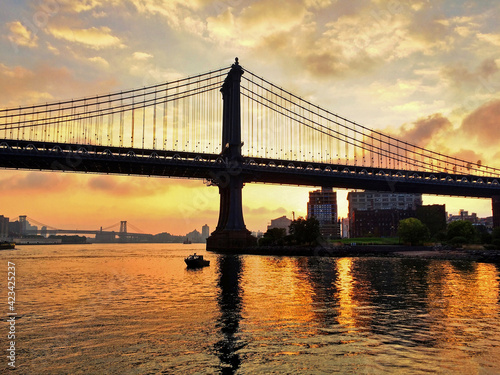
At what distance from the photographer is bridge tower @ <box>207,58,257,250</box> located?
10962 cm

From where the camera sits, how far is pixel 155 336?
20.7 metres

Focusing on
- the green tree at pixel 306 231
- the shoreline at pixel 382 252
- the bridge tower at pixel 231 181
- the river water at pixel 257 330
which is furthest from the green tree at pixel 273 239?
the river water at pixel 257 330

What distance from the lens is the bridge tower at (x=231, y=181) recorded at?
110 metres

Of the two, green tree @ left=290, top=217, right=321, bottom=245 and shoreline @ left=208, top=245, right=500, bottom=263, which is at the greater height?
green tree @ left=290, top=217, right=321, bottom=245

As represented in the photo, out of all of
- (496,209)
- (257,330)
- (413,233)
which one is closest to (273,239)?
(413,233)

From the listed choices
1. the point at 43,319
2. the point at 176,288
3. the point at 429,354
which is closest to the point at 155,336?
the point at 43,319

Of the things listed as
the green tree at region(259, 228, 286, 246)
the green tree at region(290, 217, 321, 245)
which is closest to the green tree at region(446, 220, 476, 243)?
the green tree at region(290, 217, 321, 245)

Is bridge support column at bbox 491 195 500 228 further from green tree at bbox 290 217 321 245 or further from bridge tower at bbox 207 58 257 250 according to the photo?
bridge tower at bbox 207 58 257 250

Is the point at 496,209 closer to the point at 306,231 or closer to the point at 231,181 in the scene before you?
the point at 306,231

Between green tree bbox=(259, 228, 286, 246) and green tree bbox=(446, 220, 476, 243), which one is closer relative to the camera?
green tree bbox=(446, 220, 476, 243)

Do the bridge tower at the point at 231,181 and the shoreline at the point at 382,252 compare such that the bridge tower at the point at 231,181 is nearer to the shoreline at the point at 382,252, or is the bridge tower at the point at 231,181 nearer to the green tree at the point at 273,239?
the shoreline at the point at 382,252

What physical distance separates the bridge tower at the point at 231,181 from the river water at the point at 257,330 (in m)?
69.7

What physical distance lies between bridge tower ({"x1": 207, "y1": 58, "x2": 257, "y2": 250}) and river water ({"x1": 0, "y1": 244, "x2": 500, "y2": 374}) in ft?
229

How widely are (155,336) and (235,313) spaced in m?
7.18
